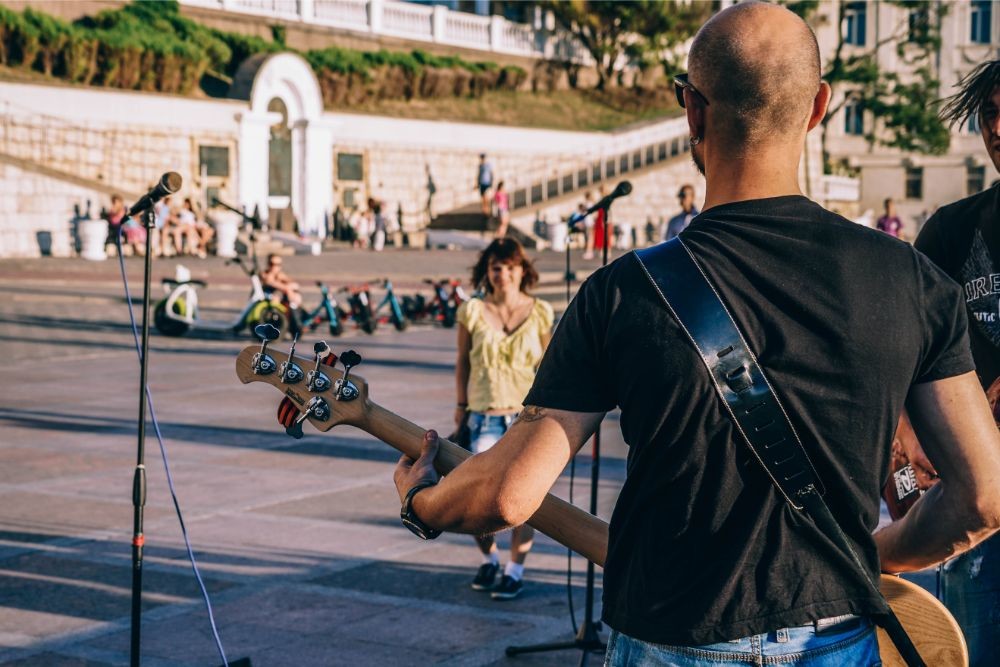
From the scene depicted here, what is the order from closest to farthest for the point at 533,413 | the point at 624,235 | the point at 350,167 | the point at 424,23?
the point at 533,413 < the point at 350,167 < the point at 624,235 < the point at 424,23

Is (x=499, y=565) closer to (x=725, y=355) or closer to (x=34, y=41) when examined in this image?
(x=725, y=355)

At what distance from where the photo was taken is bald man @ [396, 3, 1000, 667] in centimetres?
219

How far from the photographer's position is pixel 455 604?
256 inches

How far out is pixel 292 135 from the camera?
130ft

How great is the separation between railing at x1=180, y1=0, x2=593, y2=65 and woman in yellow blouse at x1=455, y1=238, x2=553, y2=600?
36.3 metres

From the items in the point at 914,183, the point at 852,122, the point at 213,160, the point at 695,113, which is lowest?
the point at 695,113

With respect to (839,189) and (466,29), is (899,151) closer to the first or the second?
(839,189)

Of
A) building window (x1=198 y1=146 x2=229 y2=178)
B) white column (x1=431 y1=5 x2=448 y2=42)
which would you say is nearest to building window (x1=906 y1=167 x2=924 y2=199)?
white column (x1=431 y1=5 x2=448 y2=42)

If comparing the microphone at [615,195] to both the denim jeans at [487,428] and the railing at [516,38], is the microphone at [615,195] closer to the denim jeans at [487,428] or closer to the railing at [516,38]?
the denim jeans at [487,428]

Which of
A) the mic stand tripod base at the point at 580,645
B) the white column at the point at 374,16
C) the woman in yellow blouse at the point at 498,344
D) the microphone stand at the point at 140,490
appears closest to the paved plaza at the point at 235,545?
the mic stand tripod base at the point at 580,645

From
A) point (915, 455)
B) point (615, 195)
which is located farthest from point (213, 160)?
point (915, 455)

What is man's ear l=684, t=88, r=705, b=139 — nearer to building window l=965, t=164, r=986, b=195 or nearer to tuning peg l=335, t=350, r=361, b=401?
tuning peg l=335, t=350, r=361, b=401

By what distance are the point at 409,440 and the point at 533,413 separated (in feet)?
→ 1.74

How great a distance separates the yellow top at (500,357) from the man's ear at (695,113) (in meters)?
4.71
